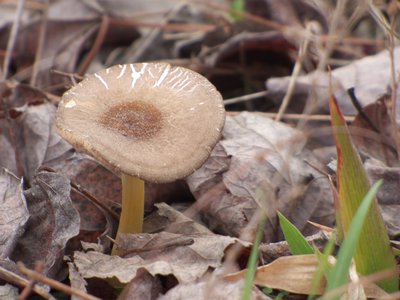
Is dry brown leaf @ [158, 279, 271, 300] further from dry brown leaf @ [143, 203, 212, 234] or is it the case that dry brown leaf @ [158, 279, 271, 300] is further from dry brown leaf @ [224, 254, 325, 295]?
dry brown leaf @ [143, 203, 212, 234]

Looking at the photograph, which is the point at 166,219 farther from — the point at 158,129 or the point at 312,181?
the point at 312,181

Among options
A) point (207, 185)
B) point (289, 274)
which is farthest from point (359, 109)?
point (289, 274)

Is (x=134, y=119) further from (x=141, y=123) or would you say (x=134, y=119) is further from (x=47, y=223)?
(x=47, y=223)

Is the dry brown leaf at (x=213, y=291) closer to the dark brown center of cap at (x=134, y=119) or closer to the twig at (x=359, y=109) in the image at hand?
the dark brown center of cap at (x=134, y=119)

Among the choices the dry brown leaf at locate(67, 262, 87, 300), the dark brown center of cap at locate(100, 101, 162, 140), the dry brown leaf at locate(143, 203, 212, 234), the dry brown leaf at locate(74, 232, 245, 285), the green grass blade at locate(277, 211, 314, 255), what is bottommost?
the dry brown leaf at locate(143, 203, 212, 234)

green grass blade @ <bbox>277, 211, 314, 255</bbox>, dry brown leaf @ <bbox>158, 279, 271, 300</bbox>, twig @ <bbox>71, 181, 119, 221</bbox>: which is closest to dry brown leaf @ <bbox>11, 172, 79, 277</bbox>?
twig @ <bbox>71, 181, 119, 221</bbox>

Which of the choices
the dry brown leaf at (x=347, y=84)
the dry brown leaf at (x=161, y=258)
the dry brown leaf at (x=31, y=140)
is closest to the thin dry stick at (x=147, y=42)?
the dry brown leaf at (x=347, y=84)

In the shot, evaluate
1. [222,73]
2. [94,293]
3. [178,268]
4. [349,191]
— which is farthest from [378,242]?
[222,73]

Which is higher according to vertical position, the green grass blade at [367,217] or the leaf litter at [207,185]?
Answer: the green grass blade at [367,217]
